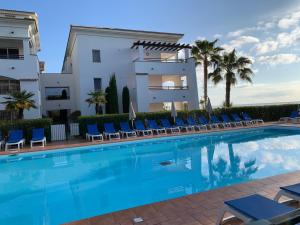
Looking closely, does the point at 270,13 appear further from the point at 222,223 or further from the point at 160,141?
the point at 222,223

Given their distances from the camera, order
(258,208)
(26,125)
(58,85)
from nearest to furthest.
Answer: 1. (258,208)
2. (26,125)
3. (58,85)

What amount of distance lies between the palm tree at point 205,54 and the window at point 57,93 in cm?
1388

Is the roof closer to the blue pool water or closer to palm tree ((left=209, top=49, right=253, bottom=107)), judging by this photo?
palm tree ((left=209, top=49, right=253, bottom=107))

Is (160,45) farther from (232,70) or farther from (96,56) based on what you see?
(232,70)

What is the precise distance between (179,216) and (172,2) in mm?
13177

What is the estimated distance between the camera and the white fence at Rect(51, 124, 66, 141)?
57.5 feet

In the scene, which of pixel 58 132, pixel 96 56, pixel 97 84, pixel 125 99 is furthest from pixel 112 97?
pixel 58 132

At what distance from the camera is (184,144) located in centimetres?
1502

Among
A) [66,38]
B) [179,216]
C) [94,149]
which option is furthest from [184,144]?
[66,38]

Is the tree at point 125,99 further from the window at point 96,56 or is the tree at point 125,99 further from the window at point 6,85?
the window at point 6,85

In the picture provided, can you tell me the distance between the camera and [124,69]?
24.1 m

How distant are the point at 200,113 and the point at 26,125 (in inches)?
529

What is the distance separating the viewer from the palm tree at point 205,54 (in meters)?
25.8

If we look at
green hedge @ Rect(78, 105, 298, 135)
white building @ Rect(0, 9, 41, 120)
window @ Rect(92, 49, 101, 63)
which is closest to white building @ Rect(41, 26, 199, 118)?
window @ Rect(92, 49, 101, 63)
